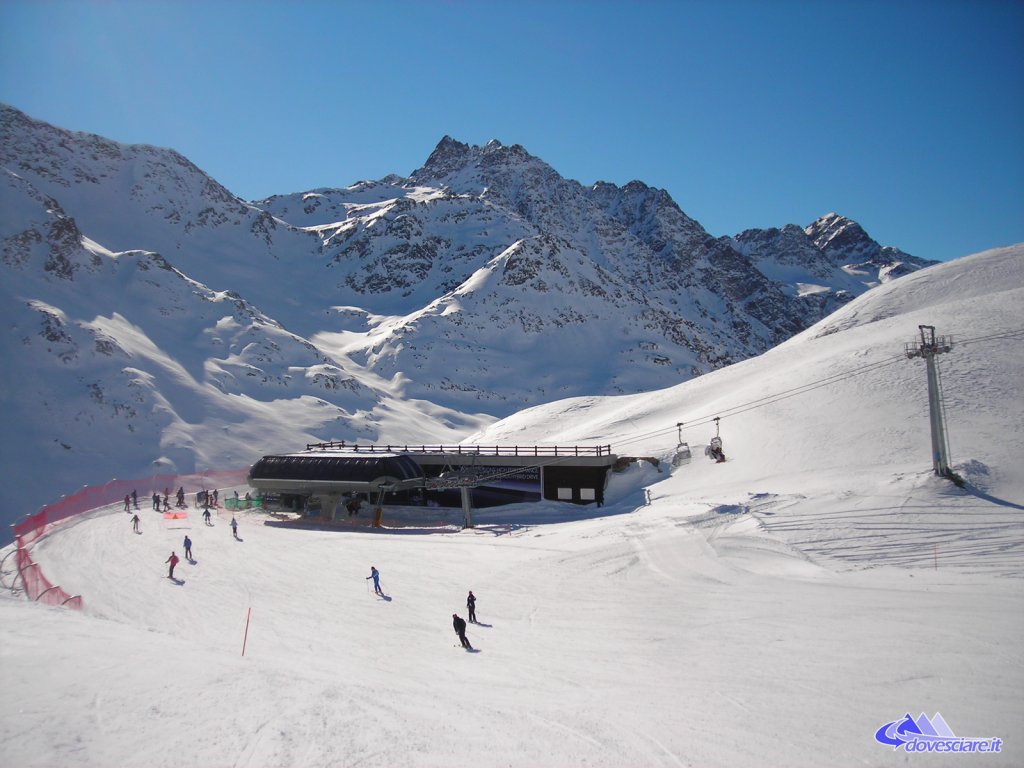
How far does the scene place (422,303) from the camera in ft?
530

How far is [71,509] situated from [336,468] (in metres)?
18.5

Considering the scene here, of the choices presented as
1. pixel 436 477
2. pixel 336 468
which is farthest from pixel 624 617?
pixel 336 468

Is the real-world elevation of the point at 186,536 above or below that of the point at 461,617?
above

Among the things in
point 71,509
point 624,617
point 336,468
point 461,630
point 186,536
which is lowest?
point 624,617

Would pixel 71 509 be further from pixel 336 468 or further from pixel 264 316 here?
pixel 264 316

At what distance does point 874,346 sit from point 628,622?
36.5 meters

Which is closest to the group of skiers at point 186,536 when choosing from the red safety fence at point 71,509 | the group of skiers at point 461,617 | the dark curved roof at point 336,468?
the red safety fence at point 71,509

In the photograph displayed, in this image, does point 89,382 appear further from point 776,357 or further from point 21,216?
point 776,357

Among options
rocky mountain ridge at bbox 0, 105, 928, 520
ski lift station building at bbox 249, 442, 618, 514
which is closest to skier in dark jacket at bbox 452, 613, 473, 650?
ski lift station building at bbox 249, 442, 618, 514

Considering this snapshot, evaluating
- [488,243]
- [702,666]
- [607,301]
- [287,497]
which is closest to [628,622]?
[702,666]

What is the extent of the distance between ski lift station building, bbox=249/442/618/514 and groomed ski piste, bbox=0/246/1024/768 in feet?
5.22

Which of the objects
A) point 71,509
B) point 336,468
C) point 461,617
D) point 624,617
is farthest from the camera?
point 336,468

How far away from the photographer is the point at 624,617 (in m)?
21.0

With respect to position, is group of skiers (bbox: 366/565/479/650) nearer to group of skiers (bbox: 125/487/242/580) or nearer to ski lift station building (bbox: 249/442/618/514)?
group of skiers (bbox: 125/487/242/580)
